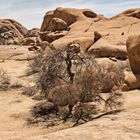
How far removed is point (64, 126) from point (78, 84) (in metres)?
2.11

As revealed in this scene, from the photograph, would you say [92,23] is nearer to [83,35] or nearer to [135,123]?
[83,35]

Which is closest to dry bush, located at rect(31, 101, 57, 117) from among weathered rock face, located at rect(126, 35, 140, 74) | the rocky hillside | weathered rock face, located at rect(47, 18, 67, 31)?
the rocky hillside

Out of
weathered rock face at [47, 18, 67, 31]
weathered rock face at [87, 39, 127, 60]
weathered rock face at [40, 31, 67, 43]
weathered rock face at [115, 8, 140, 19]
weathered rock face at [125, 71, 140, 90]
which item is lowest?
weathered rock face at [125, 71, 140, 90]

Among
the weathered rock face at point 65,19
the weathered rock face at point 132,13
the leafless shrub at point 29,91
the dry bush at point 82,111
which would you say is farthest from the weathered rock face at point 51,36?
→ the dry bush at point 82,111

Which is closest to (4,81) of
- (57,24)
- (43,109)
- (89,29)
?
(43,109)

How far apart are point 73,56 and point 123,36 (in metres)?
12.7

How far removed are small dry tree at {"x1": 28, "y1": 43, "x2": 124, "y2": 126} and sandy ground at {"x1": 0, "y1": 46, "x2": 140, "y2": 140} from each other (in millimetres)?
819

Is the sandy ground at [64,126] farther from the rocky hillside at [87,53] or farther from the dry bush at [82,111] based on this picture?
the dry bush at [82,111]

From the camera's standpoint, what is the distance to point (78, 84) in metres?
13.5

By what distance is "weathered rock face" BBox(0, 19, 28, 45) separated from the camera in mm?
44562

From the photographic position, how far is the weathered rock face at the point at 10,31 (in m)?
44.6

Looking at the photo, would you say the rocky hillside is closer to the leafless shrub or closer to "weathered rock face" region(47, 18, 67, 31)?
"weathered rock face" region(47, 18, 67, 31)

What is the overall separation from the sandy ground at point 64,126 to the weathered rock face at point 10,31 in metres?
24.4

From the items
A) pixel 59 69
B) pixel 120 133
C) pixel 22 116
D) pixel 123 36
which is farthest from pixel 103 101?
pixel 123 36
